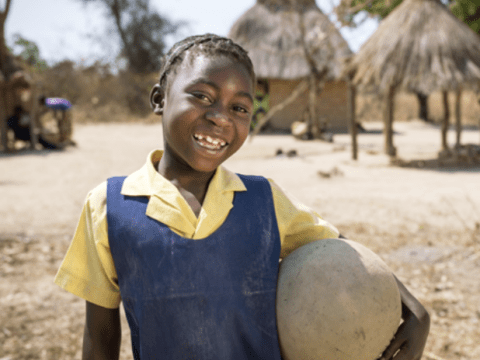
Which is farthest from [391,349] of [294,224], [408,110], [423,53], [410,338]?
[408,110]

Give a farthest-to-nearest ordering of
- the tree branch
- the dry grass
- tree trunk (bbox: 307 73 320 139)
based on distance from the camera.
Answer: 1. the dry grass
2. tree trunk (bbox: 307 73 320 139)
3. the tree branch

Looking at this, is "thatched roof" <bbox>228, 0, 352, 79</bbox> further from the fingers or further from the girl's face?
the fingers

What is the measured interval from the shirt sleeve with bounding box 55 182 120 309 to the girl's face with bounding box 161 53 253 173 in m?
0.30

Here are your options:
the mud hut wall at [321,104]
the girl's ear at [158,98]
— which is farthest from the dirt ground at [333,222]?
the mud hut wall at [321,104]

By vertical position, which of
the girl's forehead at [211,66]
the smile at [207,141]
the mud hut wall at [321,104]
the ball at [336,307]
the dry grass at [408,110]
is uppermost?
the girl's forehead at [211,66]

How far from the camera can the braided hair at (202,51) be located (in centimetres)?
133

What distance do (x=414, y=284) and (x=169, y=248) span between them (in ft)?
7.73

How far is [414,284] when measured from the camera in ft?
9.84

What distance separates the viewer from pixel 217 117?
4.19 feet

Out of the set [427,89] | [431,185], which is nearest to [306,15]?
[427,89]

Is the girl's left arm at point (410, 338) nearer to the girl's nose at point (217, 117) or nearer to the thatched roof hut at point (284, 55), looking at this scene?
the girl's nose at point (217, 117)

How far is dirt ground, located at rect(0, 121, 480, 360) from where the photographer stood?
247 cm

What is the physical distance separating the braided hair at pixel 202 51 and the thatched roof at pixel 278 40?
15.8m

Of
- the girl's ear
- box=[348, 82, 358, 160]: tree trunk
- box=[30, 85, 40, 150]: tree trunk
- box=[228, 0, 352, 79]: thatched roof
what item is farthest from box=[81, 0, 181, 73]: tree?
the girl's ear
